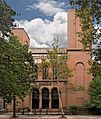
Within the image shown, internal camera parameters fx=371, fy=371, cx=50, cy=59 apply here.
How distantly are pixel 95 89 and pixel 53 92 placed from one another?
13.4m

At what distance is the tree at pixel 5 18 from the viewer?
26812 millimetres

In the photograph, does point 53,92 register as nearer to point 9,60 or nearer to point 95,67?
point 9,60

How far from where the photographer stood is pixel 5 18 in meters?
26.9

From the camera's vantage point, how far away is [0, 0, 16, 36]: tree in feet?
88.0

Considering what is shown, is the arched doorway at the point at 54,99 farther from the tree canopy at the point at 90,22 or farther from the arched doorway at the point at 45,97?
the tree canopy at the point at 90,22

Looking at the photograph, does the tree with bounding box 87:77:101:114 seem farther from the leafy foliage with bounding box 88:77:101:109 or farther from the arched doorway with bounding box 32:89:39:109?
the arched doorway with bounding box 32:89:39:109

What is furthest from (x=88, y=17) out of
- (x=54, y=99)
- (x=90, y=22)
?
(x=54, y=99)

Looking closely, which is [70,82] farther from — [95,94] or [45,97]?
[95,94]

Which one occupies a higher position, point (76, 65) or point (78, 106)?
point (76, 65)

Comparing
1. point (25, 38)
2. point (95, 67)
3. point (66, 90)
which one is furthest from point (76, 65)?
point (95, 67)

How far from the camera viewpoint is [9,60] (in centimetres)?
3003

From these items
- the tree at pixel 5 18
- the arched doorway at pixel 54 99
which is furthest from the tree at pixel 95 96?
the tree at pixel 5 18

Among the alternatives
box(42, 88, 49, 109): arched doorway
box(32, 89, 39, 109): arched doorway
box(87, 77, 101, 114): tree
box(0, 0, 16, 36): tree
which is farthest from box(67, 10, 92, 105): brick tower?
box(0, 0, 16, 36): tree

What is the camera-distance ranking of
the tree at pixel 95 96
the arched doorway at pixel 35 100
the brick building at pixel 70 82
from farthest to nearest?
1. the arched doorway at pixel 35 100
2. the brick building at pixel 70 82
3. the tree at pixel 95 96
